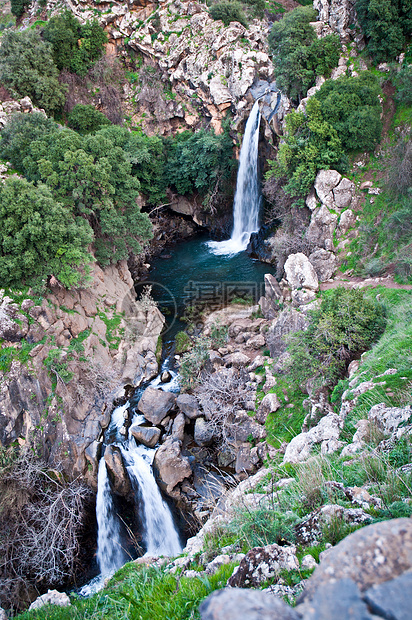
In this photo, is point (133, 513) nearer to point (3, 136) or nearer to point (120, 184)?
point (120, 184)

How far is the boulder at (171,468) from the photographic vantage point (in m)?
10.6

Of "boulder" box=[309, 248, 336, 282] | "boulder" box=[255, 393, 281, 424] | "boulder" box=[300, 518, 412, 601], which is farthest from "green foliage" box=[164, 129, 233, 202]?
"boulder" box=[300, 518, 412, 601]

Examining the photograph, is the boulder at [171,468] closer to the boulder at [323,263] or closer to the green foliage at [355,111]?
the boulder at [323,263]

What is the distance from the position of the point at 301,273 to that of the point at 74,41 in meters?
26.3

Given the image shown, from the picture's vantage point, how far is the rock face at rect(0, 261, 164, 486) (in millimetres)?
11281

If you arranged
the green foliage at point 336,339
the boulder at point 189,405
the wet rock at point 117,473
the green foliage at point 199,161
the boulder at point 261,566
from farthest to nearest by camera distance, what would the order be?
the green foliage at point 199,161 < the boulder at point 189,405 < the wet rock at point 117,473 < the green foliage at point 336,339 < the boulder at point 261,566

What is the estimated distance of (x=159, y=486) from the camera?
10828 mm

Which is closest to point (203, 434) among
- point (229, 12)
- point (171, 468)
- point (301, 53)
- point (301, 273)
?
point (171, 468)

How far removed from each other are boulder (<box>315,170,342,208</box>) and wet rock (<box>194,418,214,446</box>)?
1094 centimetres

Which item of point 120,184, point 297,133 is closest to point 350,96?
point 297,133

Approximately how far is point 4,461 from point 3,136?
1542cm

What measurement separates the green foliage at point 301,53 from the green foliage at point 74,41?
15.9 metres

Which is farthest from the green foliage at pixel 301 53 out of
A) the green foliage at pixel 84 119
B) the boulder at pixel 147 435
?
the boulder at pixel 147 435

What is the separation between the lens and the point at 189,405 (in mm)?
12281
